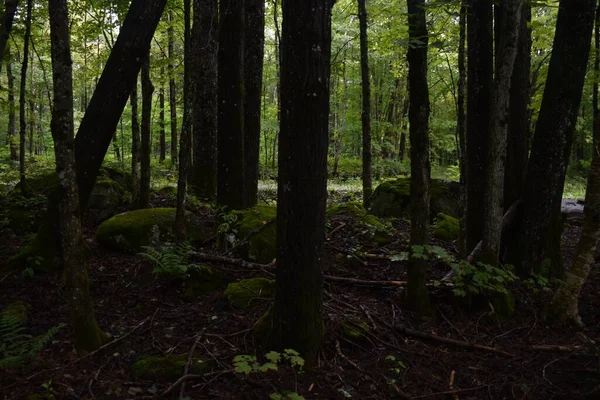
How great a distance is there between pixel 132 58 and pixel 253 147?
143 inches

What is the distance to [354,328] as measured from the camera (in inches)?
182

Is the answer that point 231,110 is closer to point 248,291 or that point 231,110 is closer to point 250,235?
point 250,235

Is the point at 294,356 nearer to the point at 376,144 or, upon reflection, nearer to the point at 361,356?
the point at 361,356

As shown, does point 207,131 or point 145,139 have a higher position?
point 207,131

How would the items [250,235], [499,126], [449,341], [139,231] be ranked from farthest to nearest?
1. [139,231]
2. [250,235]
3. [499,126]
4. [449,341]

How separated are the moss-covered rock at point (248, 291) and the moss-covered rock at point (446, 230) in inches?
188

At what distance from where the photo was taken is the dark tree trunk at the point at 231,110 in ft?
26.1

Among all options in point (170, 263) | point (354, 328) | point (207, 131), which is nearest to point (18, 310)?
point (170, 263)

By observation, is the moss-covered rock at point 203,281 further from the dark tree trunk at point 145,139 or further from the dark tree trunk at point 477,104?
the dark tree trunk at point 477,104

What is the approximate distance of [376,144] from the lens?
2366 centimetres

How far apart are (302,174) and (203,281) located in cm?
297

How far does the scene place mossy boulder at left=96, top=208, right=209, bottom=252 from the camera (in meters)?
7.02

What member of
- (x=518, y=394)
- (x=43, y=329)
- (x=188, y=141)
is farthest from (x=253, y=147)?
(x=518, y=394)

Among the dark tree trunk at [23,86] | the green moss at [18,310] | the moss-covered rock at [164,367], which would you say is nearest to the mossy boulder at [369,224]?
the moss-covered rock at [164,367]
